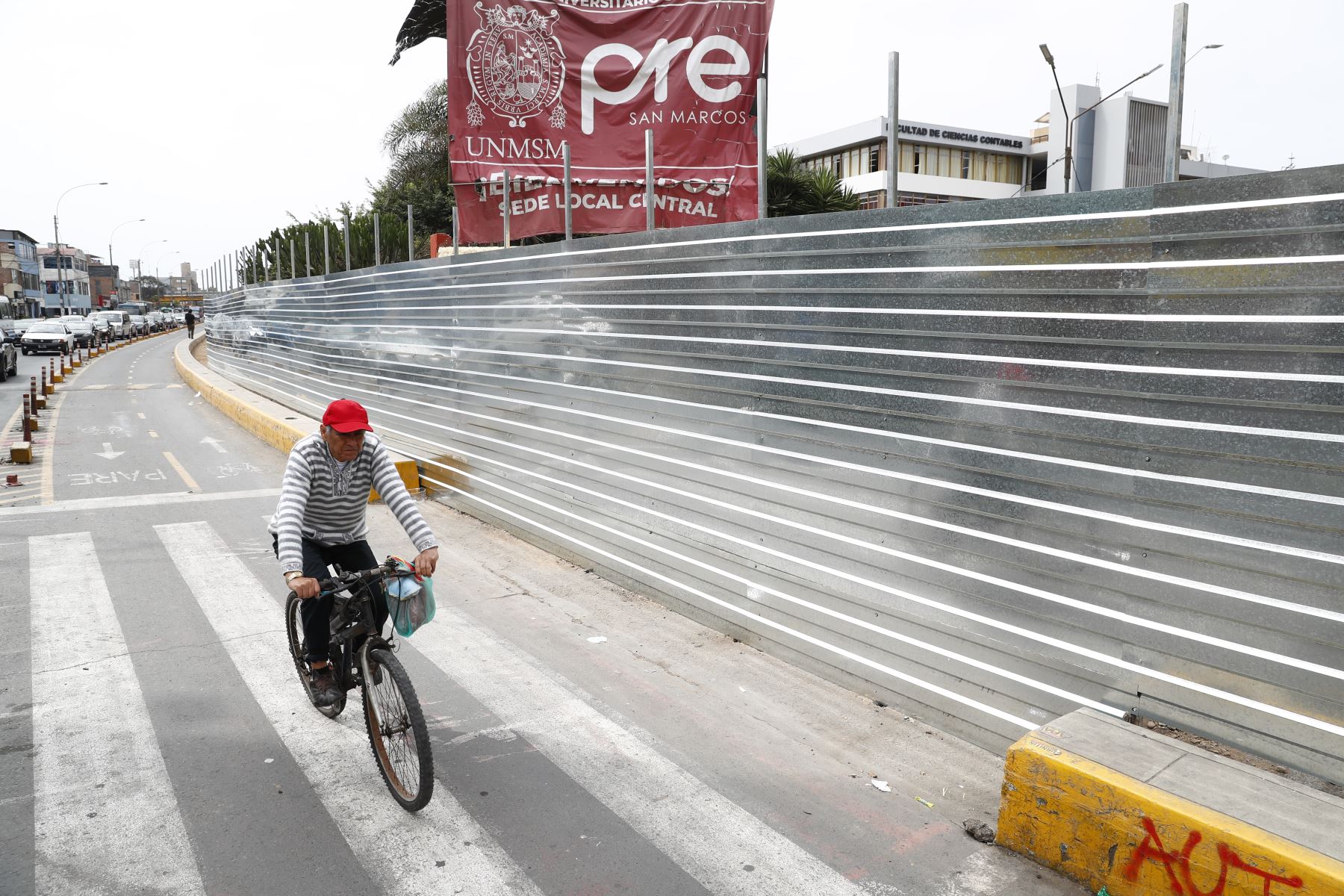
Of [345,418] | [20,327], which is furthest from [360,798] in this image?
[20,327]

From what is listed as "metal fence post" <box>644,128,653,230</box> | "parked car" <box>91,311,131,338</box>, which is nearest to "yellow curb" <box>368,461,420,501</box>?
"metal fence post" <box>644,128,653,230</box>

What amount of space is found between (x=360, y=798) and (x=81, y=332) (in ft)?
157

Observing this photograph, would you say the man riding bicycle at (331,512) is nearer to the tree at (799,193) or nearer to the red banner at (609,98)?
the red banner at (609,98)

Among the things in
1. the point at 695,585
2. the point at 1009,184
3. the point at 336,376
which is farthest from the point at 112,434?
the point at 1009,184

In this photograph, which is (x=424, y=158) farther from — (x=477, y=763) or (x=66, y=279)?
(x=66, y=279)

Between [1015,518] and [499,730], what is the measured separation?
2942 mm

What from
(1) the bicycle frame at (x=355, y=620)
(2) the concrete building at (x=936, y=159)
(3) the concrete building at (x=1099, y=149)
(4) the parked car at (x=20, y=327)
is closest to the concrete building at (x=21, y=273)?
(4) the parked car at (x=20, y=327)

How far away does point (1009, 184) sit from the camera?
2421 inches

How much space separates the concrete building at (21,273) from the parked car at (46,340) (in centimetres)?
4904

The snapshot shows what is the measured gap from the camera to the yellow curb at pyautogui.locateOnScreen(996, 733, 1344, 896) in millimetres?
3117

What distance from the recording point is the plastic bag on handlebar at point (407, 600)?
14.4 feet

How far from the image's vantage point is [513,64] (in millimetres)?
9656

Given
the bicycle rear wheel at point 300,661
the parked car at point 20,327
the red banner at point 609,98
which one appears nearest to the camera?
the bicycle rear wheel at point 300,661

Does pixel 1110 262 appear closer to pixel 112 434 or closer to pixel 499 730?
pixel 499 730
